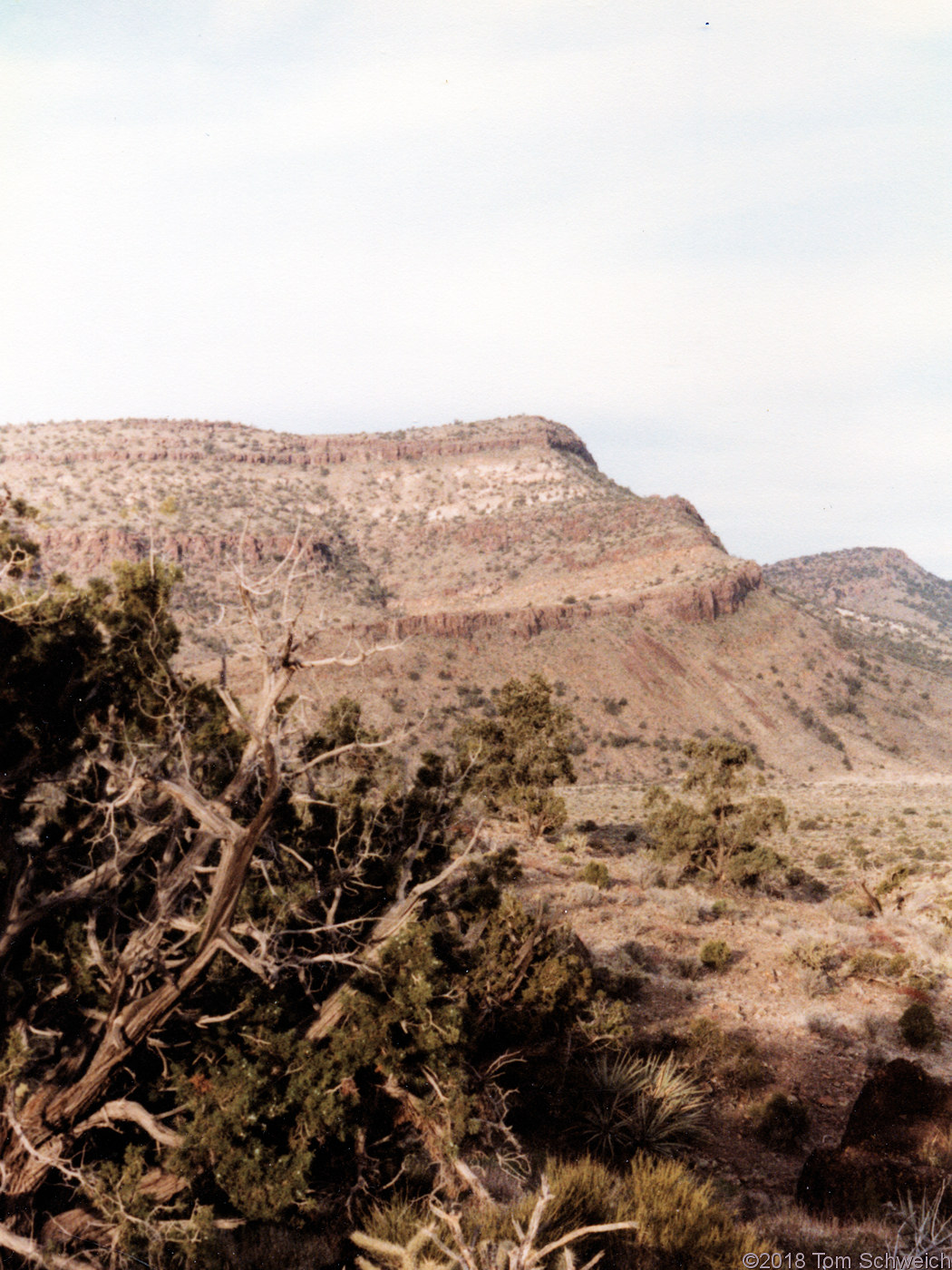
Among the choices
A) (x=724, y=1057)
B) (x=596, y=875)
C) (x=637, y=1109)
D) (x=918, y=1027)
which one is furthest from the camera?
(x=596, y=875)

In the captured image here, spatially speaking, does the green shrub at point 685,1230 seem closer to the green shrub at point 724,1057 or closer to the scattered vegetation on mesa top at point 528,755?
the green shrub at point 724,1057

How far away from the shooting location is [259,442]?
127 m

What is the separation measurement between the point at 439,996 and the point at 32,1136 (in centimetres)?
327

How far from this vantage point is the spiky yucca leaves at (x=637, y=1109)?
26.1ft

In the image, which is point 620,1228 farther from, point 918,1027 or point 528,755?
point 528,755

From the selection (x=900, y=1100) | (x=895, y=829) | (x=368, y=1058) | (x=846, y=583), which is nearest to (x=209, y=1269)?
(x=368, y=1058)

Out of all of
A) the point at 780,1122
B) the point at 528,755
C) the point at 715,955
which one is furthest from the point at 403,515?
the point at 780,1122

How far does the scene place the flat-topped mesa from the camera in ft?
355

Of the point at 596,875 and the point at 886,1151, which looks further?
the point at 596,875

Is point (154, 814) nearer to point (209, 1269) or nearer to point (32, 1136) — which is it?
point (32, 1136)

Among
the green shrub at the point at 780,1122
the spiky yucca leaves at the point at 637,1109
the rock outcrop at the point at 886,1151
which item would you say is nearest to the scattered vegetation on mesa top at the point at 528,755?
the spiky yucca leaves at the point at 637,1109

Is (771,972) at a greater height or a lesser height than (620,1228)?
lesser

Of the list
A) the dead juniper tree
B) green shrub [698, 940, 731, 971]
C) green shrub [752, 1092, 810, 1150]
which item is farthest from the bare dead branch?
green shrub [698, 940, 731, 971]

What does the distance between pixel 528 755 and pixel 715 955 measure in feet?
30.9
